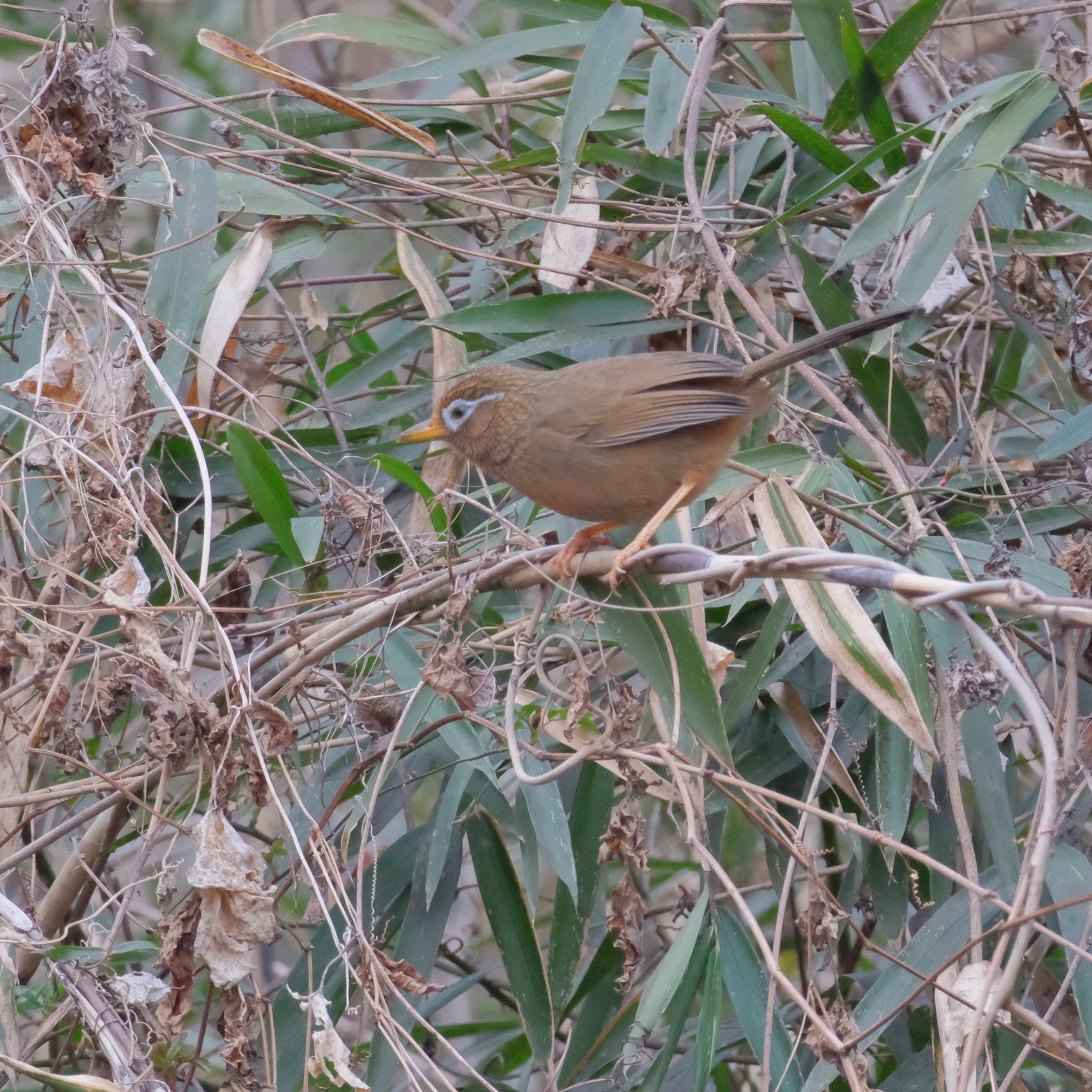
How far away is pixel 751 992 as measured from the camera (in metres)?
2.95

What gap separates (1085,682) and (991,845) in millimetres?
604

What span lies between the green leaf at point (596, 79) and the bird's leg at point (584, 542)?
924 mm

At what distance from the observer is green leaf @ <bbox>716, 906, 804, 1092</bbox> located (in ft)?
9.50

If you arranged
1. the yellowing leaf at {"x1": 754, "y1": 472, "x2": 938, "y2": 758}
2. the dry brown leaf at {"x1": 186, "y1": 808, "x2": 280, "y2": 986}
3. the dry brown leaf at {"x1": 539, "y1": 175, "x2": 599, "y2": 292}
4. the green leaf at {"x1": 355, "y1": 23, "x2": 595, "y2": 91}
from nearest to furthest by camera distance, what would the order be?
the dry brown leaf at {"x1": 186, "y1": 808, "x2": 280, "y2": 986} < the yellowing leaf at {"x1": 754, "y1": 472, "x2": 938, "y2": 758} < the dry brown leaf at {"x1": 539, "y1": 175, "x2": 599, "y2": 292} < the green leaf at {"x1": 355, "y1": 23, "x2": 595, "y2": 91}

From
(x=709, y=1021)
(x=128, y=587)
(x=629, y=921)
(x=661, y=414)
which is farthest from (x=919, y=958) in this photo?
(x=128, y=587)

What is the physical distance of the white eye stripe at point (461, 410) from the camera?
11.9ft

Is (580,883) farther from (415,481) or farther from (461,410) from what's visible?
(461,410)

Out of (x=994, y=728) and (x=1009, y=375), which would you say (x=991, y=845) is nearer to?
(x=994, y=728)

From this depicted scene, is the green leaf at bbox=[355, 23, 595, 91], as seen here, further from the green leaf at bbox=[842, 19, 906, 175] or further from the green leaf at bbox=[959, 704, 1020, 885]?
the green leaf at bbox=[959, 704, 1020, 885]

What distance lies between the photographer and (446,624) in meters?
2.77

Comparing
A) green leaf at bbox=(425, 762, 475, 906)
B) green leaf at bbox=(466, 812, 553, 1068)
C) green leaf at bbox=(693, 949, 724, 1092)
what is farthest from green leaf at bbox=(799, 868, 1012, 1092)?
green leaf at bbox=(425, 762, 475, 906)

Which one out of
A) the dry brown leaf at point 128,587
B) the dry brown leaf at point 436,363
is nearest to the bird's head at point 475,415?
the dry brown leaf at point 436,363

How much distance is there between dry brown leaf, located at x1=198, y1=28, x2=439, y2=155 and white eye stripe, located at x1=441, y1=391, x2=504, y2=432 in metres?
0.93

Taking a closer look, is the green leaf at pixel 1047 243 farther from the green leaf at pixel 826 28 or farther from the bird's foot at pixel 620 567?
the bird's foot at pixel 620 567
